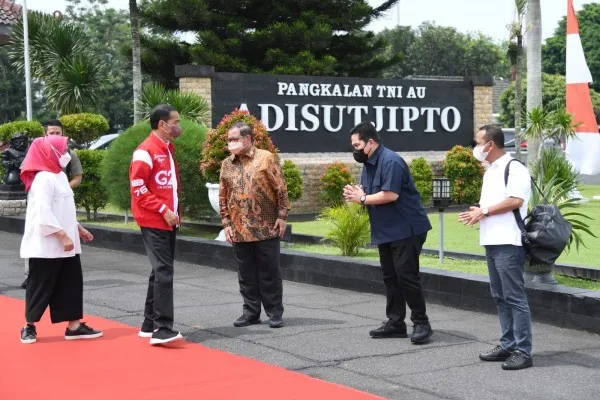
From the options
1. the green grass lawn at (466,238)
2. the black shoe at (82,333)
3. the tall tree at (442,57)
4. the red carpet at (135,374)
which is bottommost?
the red carpet at (135,374)

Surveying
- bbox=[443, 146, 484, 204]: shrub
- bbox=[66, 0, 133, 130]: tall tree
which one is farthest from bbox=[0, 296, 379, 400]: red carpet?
bbox=[66, 0, 133, 130]: tall tree

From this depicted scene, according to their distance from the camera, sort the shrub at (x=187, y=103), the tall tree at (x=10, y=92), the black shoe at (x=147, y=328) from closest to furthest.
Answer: the black shoe at (x=147, y=328) → the shrub at (x=187, y=103) → the tall tree at (x=10, y=92)

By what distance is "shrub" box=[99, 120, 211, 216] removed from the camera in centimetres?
1465

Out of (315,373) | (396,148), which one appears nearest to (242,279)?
(315,373)

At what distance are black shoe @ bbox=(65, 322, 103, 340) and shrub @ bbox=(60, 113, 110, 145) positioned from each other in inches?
496

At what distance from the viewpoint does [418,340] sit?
25.5 ft

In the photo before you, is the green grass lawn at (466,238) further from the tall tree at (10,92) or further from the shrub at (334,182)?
the tall tree at (10,92)

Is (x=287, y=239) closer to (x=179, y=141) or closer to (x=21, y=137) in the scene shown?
(x=179, y=141)

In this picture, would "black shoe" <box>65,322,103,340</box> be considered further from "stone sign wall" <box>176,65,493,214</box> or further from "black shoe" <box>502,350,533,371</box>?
"stone sign wall" <box>176,65,493,214</box>

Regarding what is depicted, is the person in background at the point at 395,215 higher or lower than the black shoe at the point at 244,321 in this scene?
higher

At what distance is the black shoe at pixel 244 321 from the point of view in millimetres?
8625

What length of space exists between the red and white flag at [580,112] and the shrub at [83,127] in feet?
32.0

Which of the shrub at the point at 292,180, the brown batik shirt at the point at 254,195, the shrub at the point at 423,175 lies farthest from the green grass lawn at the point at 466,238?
the brown batik shirt at the point at 254,195

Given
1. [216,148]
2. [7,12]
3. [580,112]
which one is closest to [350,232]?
[216,148]
